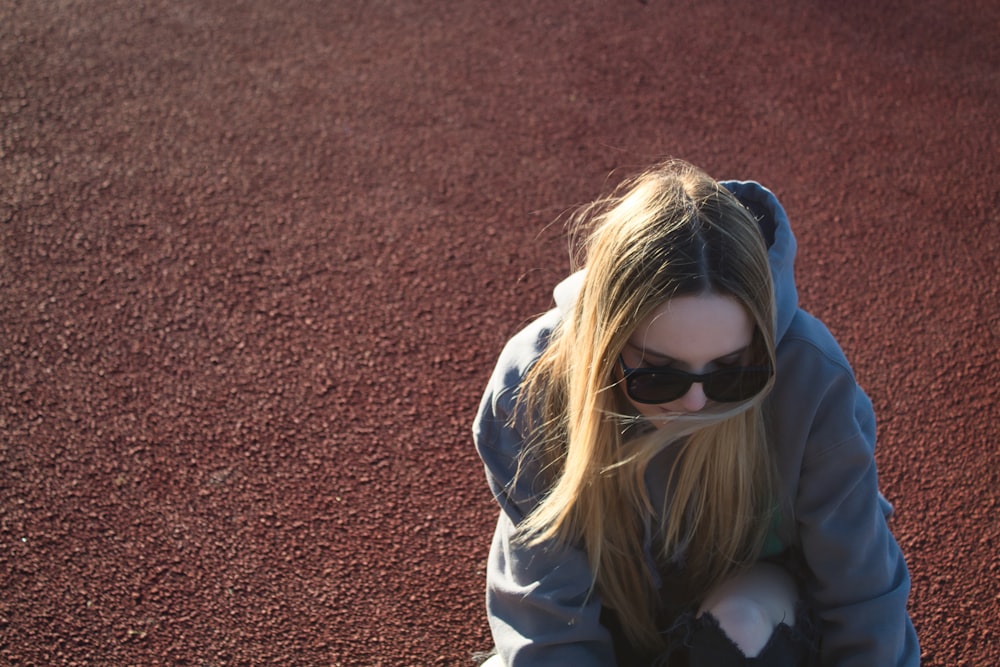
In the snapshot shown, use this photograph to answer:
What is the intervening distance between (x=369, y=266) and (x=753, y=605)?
2199 millimetres

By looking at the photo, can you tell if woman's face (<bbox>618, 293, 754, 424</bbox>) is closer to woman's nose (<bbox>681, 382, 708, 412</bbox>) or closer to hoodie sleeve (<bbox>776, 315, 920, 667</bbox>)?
woman's nose (<bbox>681, 382, 708, 412</bbox>)

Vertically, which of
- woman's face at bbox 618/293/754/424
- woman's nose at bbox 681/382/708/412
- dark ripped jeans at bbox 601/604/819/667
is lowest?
dark ripped jeans at bbox 601/604/819/667

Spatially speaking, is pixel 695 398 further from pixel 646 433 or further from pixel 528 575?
pixel 528 575

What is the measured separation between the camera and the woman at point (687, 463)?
1866 millimetres

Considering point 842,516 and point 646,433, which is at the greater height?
point 646,433

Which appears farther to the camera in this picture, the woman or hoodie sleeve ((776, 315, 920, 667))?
hoodie sleeve ((776, 315, 920, 667))

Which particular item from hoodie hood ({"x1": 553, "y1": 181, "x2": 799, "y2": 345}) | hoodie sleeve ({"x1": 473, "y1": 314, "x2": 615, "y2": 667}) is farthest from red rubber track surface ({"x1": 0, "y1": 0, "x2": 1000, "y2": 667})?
hoodie hood ({"x1": 553, "y1": 181, "x2": 799, "y2": 345})

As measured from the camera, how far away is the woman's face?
1.83 meters

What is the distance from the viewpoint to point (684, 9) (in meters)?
5.06

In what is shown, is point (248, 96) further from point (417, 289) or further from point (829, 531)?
point (829, 531)

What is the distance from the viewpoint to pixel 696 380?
73.5 inches

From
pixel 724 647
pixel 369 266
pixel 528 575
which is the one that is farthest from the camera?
pixel 369 266

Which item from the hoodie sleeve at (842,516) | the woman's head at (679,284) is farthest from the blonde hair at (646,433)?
the hoodie sleeve at (842,516)

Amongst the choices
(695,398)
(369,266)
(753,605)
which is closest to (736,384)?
(695,398)
